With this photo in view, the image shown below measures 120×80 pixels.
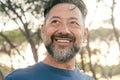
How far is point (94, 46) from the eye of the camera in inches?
523

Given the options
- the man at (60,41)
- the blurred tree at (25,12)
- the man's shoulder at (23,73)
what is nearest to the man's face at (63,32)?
the man at (60,41)

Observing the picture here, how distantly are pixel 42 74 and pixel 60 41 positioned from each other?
0.72ft

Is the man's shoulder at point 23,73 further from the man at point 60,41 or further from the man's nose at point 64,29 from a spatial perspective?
the man's nose at point 64,29

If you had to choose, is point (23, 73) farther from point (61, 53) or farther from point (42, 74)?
point (61, 53)

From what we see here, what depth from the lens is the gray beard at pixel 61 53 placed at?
165 centimetres

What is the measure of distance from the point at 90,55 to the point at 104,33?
1516mm

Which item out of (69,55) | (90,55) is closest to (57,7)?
(69,55)

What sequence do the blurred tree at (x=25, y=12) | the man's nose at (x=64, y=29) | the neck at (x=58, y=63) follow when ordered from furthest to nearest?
1. the blurred tree at (x=25, y=12)
2. the neck at (x=58, y=63)
3. the man's nose at (x=64, y=29)

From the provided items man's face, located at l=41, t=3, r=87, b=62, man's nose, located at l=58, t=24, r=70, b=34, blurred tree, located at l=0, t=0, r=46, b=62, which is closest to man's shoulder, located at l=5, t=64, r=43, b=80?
man's face, located at l=41, t=3, r=87, b=62

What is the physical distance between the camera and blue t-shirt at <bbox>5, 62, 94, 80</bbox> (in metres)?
1.68

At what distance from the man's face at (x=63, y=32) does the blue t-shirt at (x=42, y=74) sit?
0.27 feet

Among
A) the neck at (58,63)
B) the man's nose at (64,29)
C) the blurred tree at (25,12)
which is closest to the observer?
the man's nose at (64,29)

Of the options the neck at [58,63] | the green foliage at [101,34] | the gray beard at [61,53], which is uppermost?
the gray beard at [61,53]

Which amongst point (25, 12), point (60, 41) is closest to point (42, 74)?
point (60, 41)
